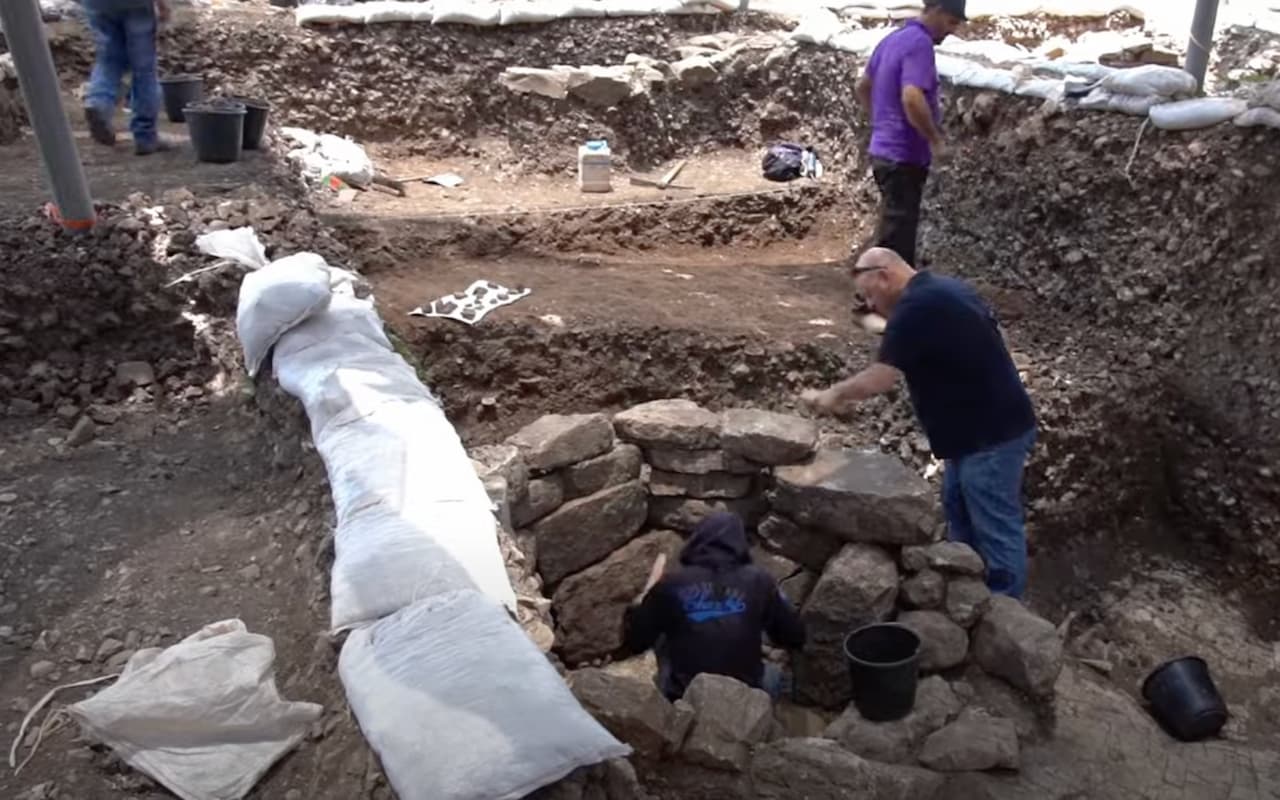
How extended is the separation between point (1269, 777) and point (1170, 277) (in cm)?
275

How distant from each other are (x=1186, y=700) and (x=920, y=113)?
3.24 m

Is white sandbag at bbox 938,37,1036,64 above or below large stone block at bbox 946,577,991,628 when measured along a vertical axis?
above

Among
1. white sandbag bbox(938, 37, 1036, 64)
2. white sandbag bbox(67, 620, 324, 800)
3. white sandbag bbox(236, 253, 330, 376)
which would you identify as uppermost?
white sandbag bbox(938, 37, 1036, 64)

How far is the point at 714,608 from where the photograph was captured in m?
3.67

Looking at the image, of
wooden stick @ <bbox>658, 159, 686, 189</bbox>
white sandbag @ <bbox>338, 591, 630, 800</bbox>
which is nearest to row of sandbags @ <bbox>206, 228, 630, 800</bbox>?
white sandbag @ <bbox>338, 591, 630, 800</bbox>

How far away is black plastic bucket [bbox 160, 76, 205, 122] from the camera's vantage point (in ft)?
25.5

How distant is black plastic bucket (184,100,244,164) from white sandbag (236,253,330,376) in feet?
9.71

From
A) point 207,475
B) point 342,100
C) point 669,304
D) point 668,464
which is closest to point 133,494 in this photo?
point 207,475

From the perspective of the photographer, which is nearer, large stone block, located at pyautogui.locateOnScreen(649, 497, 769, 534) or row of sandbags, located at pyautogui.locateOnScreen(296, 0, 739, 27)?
large stone block, located at pyautogui.locateOnScreen(649, 497, 769, 534)

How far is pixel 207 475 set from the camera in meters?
3.77

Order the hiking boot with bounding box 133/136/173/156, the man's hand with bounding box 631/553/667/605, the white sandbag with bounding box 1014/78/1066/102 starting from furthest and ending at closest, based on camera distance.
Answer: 1. the hiking boot with bounding box 133/136/173/156
2. the white sandbag with bounding box 1014/78/1066/102
3. the man's hand with bounding box 631/553/667/605

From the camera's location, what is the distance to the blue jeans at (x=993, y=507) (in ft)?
13.2

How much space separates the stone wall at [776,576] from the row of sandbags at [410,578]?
0.48 metres

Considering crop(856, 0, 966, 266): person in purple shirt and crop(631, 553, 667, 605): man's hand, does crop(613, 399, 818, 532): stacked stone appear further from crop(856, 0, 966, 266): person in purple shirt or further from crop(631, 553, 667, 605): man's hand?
crop(856, 0, 966, 266): person in purple shirt
